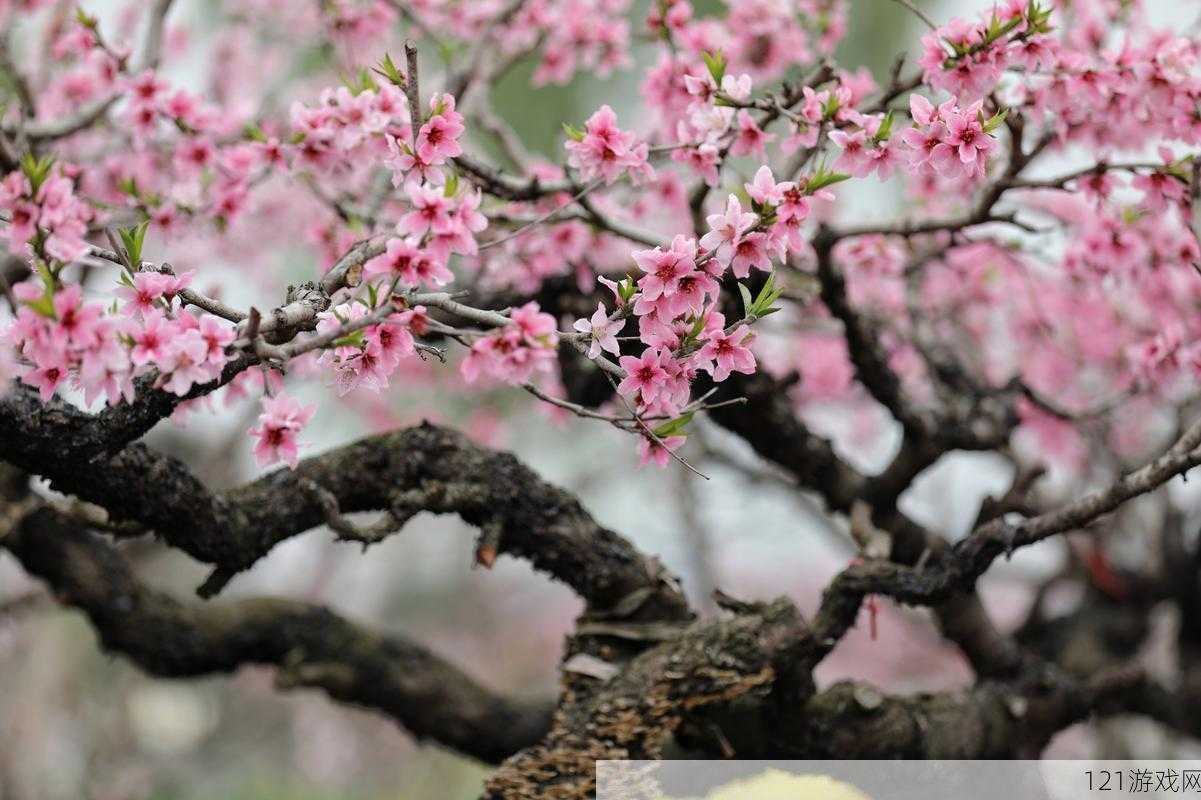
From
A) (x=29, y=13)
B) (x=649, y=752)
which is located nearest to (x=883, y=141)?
(x=649, y=752)

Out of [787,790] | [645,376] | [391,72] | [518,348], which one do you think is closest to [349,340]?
[518,348]

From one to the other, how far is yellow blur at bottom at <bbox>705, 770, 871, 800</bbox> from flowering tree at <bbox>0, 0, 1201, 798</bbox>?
1.08ft

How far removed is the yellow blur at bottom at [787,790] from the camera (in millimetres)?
2430

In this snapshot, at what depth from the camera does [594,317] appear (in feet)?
6.97

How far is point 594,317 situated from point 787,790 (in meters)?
1.17

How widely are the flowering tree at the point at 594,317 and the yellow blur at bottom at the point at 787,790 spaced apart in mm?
329

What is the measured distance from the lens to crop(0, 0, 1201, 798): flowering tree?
6.91 feet

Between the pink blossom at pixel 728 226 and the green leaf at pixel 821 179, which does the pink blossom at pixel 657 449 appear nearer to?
the pink blossom at pixel 728 226

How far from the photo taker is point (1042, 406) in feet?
12.9

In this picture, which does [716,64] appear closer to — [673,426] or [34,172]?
[673,426]

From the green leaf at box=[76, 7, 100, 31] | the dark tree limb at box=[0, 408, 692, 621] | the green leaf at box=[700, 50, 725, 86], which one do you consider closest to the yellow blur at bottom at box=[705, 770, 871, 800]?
the dark tree limb at box=[0, 408, 692, 621]

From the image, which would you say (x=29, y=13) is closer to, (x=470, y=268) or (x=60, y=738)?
(x=470, y=268)

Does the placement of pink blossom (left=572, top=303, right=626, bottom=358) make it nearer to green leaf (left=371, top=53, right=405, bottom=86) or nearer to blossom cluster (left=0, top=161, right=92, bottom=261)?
green leaf (left=371, top=53, right=405, bottom=86)

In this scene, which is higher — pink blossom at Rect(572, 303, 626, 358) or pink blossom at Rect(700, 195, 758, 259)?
pink blossom at Rect(700, 195, 758, 259)
